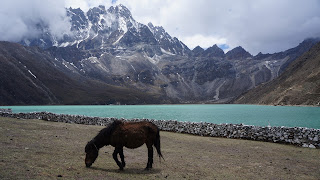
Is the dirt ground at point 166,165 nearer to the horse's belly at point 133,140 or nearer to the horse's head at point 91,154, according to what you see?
the horse's head at point 91,154

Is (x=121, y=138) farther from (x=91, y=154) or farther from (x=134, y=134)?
(x=91, y=154)

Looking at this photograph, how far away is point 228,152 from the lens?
640 inches

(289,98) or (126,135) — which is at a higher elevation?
(289,98)

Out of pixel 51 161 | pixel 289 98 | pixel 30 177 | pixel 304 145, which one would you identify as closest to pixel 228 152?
pixel 304 145

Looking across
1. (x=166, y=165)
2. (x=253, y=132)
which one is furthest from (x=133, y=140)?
(x=253, y=132)

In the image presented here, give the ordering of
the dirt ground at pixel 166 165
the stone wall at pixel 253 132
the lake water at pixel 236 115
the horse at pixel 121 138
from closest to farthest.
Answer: the dirt ground at pixel 166 165, the horse at pixel 121 138, the stone wall at pixel 253 132, the lake water at pixel 236 115

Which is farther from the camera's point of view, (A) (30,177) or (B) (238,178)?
(B) (238,178)

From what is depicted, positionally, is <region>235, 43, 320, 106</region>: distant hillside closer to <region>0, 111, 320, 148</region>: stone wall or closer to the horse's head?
<region>0, 111, 320, 148</region>: stone wall

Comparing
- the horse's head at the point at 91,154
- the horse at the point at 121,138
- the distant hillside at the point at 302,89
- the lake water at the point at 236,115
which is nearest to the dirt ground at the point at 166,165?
the horse's head at the point at 91,154

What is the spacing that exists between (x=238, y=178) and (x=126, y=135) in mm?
4607

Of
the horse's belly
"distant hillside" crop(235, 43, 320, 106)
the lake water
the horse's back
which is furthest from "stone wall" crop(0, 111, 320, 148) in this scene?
"distant hillside" crop(235, 43, 320, 106)

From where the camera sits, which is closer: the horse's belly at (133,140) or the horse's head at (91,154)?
the horse's head at (91,154)

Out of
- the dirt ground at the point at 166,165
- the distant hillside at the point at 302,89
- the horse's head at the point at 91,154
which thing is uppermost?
the distant hillside at the point at 302,89

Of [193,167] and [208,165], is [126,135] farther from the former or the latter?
[208,165]
